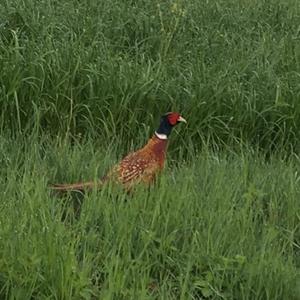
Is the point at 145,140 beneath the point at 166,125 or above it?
beneath

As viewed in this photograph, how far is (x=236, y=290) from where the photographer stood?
299 cm

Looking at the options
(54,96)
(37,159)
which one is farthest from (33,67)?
(37,159)

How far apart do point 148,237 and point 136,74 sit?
1961 millimetres

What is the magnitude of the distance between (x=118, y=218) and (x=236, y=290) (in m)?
0.59

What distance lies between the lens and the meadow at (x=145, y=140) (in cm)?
295

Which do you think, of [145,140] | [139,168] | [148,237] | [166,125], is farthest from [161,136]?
[148,237]

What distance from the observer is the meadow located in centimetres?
295

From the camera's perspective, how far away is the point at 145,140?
4484mm

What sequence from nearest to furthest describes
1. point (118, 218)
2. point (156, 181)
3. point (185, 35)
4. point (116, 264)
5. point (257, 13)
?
point (116, 264) → point (118, 218) → point (156, 181) → point (185, 35) → point (257, 13)

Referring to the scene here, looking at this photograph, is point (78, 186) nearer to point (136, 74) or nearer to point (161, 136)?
point (161, 136)

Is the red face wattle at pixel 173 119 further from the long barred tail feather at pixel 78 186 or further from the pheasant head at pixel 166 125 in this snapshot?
the long barred tail feather at pixel 78 186

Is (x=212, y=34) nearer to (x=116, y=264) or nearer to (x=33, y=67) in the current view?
(x=33, y=67)

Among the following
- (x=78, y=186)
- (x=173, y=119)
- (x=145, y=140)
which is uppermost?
(x=173, y=119)

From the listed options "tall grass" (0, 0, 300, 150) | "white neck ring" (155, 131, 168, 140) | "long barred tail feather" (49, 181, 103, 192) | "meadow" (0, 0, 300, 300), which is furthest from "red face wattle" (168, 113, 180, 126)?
"long barred tail feather" (49, 181, 103, 192)
